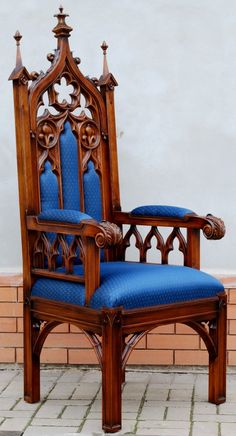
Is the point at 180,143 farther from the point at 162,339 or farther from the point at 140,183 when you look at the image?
the point at 162,339

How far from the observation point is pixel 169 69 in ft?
16.0

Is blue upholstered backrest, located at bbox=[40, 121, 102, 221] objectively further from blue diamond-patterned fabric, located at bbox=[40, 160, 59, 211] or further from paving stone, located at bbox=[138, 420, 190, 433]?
paving stone, located at bbox=[138, 420, 190, 433]

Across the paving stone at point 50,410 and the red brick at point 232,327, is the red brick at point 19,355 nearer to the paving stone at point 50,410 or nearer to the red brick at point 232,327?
the paving stone at point 50,410

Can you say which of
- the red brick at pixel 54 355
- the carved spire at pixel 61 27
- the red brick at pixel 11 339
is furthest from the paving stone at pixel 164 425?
the carved spire at pixel 61 27

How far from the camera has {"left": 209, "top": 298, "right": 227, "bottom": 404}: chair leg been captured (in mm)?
4254

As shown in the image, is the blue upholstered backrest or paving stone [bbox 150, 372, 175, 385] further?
paving stone [bbox 150, 372, 175, 385]

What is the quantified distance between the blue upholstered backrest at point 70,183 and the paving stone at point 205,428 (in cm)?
110

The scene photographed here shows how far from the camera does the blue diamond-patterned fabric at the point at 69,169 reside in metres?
4.43

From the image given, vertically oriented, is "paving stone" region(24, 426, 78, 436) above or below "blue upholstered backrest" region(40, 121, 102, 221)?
below

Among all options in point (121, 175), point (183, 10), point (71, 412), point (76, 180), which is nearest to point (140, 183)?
point (121, 175)

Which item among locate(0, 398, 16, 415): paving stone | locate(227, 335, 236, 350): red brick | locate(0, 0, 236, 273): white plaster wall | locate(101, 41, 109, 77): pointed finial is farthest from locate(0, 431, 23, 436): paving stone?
locate(101, 41, 109, 77): pointed finial

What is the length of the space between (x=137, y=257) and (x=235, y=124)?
838 mm

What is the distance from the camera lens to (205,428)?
12.9 feet

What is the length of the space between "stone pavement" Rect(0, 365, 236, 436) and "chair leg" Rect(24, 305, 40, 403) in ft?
0.16
